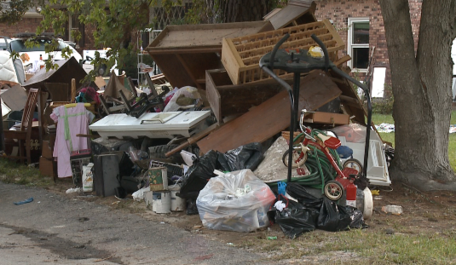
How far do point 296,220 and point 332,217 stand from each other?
35cm

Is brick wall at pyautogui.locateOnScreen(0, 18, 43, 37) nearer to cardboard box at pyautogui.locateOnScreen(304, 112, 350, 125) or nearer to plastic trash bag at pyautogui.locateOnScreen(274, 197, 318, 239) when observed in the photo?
cardboard box at pyautogui.locateOnScreen(304, 112, 350, 125)

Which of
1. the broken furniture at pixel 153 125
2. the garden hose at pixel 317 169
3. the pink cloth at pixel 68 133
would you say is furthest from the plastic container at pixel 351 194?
the pink cloth at pixel 68 133

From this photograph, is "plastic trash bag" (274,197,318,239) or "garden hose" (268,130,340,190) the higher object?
"garden hose" (268,130,340,190)

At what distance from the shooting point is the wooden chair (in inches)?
410

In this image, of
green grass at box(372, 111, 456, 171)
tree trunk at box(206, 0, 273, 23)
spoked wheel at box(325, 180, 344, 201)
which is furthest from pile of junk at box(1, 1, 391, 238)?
green grass at box(372, 111, 456, 171)

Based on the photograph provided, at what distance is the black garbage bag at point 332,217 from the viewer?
5.68 meters

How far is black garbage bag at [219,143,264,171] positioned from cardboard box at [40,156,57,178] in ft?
12.1

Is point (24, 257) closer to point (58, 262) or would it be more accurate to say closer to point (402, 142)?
point (58, 262)

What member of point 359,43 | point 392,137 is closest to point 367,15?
point 359,43

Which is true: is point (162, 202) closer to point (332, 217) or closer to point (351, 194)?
point (332, 217)

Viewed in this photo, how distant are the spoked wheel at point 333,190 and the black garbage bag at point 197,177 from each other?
1446 mm

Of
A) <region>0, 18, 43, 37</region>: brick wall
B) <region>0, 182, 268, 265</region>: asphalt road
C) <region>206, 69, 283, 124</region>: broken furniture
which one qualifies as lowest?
<region>0, 182, 268, 265</region>: asphalt road

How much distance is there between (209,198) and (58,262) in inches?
66.8

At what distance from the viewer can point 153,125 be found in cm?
828
